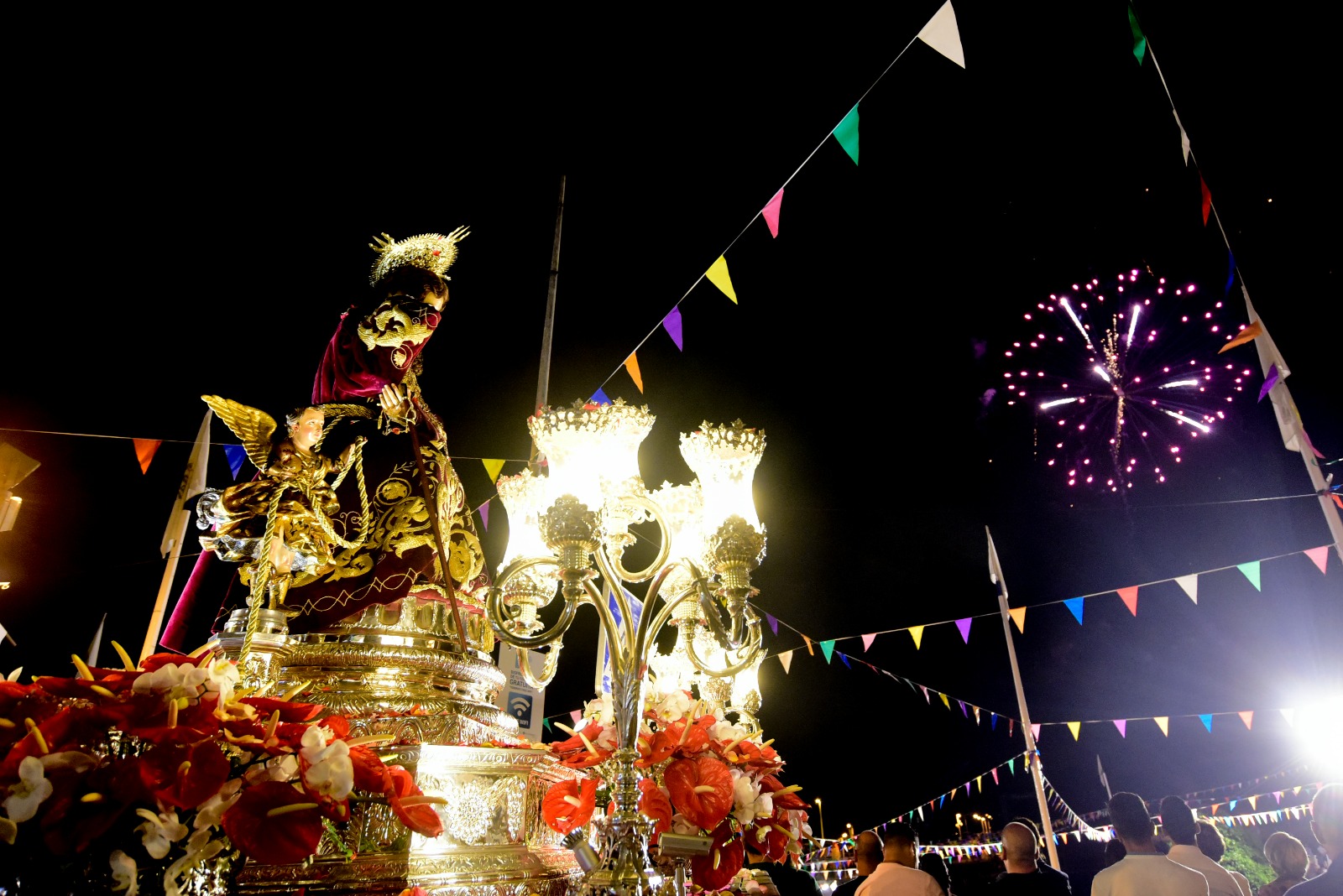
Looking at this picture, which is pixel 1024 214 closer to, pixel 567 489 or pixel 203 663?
pixel 567 489

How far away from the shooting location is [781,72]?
4.84 meters

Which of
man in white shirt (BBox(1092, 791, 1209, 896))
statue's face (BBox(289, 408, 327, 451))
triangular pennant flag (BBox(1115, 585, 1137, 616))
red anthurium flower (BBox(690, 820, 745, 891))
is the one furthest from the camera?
triangular pennant flag (BBox(1115, 585, 1137, 616))

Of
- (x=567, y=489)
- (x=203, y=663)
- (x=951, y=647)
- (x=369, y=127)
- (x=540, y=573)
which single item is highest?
(x=369, y=127)

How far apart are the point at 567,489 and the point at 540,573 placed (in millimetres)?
475

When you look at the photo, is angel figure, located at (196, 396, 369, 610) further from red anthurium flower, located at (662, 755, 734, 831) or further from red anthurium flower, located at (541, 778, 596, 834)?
red anthurium flower, located at (662, 755, 734, 831)

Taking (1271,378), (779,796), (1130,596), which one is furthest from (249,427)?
(1130,596)

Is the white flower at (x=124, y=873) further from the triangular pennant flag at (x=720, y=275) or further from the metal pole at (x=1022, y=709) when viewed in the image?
the metal pole at (x=1022, y=709)

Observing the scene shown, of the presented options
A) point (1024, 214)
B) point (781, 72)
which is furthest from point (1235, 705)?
point (781, 72)

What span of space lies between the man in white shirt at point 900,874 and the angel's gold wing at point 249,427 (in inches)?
143

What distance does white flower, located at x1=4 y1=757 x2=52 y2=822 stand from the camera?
1161 millimetres

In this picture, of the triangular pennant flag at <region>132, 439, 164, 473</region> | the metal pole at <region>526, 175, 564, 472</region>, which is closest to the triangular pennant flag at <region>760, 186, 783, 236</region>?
the metal pole at <region>526, 175, 564, 472</region>

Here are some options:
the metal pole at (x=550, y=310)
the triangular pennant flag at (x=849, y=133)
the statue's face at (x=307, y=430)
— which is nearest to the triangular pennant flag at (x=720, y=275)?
the triangular pennant flag at (x=849, y=133)

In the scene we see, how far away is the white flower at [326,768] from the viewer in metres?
1.39

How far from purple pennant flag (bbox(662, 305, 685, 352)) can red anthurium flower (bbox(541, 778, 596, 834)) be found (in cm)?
375
